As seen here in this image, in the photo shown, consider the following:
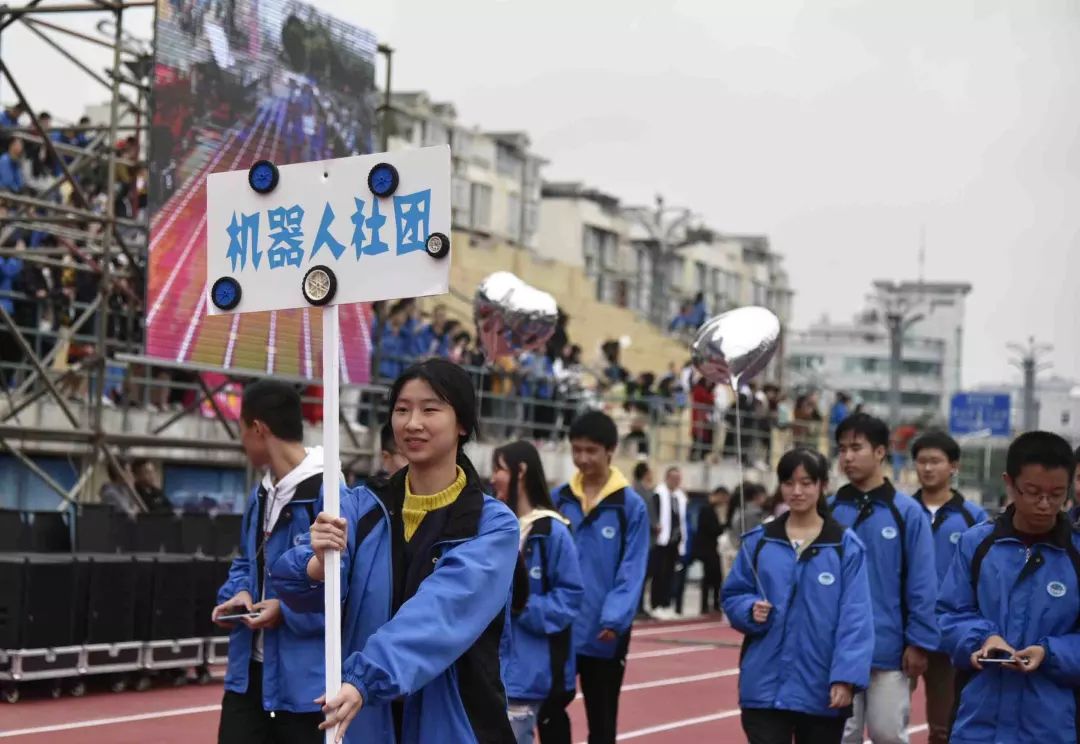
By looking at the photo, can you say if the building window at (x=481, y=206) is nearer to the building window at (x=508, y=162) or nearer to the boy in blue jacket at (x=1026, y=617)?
the building window at (x=508, y=162)

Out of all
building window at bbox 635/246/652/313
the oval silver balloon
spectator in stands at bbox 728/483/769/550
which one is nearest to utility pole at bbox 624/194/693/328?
building window at bbox 635/246/652/313

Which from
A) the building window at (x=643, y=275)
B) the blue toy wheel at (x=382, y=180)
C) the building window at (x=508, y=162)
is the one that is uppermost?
the building window at (x=508, y=162)

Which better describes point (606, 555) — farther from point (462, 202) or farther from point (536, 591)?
point (462, 202)

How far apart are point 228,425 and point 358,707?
15684 mm

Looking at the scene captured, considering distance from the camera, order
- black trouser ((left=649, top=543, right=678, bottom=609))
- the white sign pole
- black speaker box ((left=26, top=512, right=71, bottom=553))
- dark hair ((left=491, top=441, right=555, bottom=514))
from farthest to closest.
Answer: black trouser ((left=649, top=543, right=678, bottom=609)) < black speaker box ((left=26, top=512, right=71, bottom=553)) < dark hair ((left=491, top=441, right=555, bottom=514)) < the white sign pole

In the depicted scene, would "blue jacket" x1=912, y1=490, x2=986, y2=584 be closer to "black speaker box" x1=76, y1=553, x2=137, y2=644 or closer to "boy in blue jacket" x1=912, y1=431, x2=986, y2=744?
"boy in blue jacket" x1=912, y1=431, x2=986, y2=744

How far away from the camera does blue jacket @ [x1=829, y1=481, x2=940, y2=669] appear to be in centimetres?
915

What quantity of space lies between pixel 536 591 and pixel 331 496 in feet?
11.7

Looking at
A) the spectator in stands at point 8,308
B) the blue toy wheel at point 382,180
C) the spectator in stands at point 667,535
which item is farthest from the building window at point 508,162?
the blue toy wheel at point 382,180

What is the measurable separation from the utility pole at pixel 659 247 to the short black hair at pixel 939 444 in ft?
115

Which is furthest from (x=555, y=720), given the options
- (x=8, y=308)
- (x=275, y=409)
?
(x=8, y=308)

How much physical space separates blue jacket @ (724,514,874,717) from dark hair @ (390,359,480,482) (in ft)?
10.0

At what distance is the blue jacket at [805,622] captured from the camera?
25.9ft

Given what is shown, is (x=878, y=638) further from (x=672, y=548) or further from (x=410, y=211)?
(x=672, y=548)
